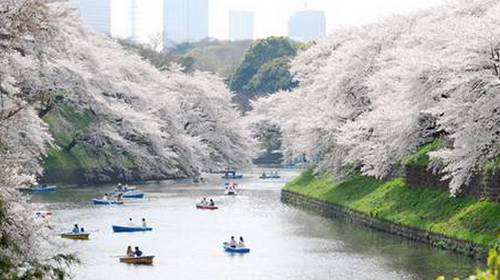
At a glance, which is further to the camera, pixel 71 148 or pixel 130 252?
pixel 71 148

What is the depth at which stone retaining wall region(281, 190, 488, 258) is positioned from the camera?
33.4 meters

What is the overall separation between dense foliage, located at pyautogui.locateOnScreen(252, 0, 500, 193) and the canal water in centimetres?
351

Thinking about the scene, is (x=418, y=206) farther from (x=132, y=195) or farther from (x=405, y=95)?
(x=132, y=195)

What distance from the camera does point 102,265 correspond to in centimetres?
3397

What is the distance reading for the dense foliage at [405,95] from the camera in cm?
3372

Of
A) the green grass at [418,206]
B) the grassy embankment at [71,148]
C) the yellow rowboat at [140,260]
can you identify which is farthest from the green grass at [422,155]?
the grassy embankment at [71,148]

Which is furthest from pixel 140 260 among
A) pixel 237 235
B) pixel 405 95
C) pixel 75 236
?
pixel 405 95

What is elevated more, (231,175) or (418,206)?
(418,206)

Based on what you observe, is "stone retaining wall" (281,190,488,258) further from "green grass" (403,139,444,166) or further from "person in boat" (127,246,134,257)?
"person in boat" (127,246,134,257)

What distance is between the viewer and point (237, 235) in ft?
142

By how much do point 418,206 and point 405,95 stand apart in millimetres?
4611

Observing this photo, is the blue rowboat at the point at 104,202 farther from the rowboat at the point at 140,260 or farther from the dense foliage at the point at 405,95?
the rowboat at the point at 140,260

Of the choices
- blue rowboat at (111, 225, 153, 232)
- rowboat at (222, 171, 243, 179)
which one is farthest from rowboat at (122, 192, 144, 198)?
rowboat at (222, 171, 243, 179)

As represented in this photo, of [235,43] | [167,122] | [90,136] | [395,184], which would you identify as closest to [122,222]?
[395,184]
